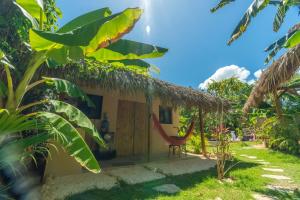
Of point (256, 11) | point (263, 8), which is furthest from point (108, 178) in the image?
point (263, 8)

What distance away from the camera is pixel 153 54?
9.31ft

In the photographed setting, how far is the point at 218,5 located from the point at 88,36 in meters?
7.31

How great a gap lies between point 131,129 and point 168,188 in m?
4.39

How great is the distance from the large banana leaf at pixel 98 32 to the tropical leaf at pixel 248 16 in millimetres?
5248

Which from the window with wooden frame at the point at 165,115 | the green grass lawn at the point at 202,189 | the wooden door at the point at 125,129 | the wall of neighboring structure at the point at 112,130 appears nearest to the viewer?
the green grass lawn at the point at 202,189

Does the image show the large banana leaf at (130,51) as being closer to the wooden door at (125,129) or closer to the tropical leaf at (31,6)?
the tropical leaf at (31,6)

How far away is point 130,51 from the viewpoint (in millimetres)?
2834

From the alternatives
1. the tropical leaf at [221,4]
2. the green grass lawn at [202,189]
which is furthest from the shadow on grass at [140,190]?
the tropical leaf at [221,4]

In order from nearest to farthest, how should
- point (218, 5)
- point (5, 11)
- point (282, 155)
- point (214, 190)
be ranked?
point (5, 11) → point (214, 190) → point (218, 5) → point (282, 155)

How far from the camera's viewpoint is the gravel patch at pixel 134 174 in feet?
15.4

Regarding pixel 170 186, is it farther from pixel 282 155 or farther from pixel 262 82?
pixel 282 155

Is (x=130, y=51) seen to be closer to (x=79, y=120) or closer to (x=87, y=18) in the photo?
(x=87, y=18)

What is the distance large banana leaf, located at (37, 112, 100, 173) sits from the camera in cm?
241

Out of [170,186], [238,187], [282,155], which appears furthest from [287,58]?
[282,155]
